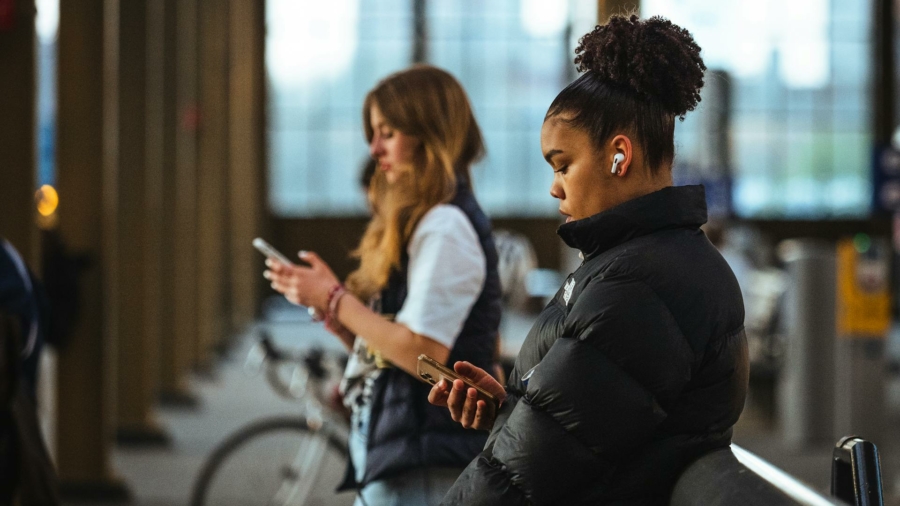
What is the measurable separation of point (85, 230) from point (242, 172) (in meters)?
13.2

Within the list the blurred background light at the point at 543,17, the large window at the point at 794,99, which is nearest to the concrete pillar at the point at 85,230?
the blurred background light at the point at 543,17

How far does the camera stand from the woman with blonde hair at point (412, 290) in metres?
2.66

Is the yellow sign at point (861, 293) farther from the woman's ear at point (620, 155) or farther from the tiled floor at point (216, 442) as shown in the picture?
the woman's ear at point (620, 155)

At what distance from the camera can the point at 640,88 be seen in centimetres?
177

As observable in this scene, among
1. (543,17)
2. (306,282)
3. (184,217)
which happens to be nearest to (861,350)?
(184,217)

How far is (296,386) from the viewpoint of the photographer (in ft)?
16.6

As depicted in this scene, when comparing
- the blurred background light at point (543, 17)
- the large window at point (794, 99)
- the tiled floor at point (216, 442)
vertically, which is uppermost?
the blurred background light at point (543, 17)

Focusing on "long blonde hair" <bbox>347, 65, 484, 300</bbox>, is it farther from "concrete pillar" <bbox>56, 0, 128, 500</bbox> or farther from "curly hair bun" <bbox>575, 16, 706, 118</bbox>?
"concrete pillar" <bbox>56, 0, 128, 500</bbox>

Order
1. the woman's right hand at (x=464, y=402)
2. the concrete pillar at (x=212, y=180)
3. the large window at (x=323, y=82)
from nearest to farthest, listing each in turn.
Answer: the woman's right hand at (x=464, y=402) < the concrete pillar at (x=212, y=180) < the large window at (x=323, y=82)

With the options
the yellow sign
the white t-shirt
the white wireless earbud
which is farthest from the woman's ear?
the yellow sign

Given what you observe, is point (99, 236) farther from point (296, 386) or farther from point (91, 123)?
point (296, 386)

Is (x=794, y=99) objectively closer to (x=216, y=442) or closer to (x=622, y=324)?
(x=216, y=442)

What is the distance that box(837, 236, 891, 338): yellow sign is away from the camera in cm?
909

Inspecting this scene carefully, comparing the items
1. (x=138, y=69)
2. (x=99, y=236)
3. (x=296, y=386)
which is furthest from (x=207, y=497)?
(x=138, y=69)
